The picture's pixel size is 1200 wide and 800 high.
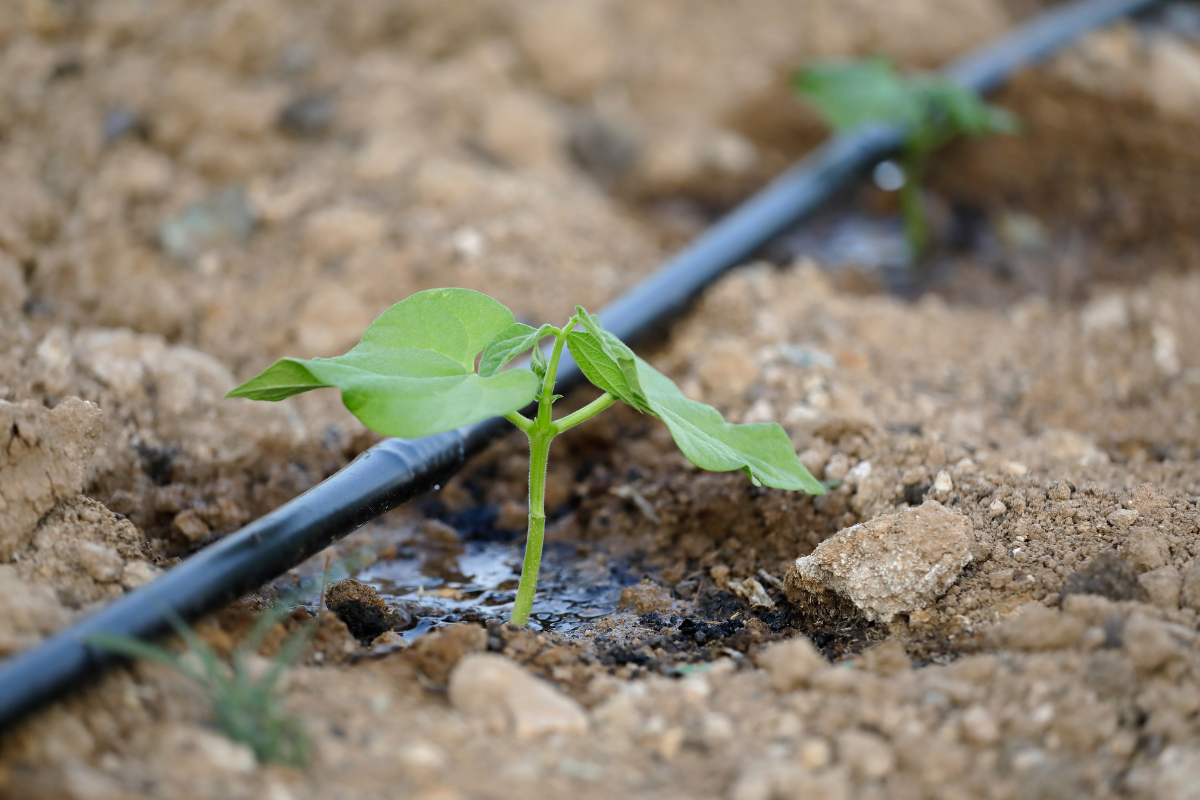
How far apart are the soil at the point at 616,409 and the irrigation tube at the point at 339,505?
6 centimetres

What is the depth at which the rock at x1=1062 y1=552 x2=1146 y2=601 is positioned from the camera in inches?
54.9

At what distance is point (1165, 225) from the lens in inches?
127

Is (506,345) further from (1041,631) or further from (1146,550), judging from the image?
(1146,550)

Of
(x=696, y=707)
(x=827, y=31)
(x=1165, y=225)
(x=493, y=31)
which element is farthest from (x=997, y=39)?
(x=696, y=707)

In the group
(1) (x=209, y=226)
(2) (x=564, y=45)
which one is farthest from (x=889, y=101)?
(1) (x=209, y=226)

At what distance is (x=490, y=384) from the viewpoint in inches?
52.7

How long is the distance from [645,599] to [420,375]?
65cm

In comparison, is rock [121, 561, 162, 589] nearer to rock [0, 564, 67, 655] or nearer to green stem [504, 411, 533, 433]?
rock [0, 564, 67, 655]

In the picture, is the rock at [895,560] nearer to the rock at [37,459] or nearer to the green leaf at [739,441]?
the green leaf at [739,441]

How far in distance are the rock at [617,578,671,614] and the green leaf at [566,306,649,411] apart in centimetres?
44

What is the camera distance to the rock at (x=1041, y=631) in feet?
4.25

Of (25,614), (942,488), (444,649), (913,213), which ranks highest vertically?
(25,614)

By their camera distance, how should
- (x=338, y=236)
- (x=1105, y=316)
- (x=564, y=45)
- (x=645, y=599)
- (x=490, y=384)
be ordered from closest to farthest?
(x=490, y=384) → (x=645, y=599) → (x=338, y=236) → (x=1105, y=316) → (x=564, y=45)


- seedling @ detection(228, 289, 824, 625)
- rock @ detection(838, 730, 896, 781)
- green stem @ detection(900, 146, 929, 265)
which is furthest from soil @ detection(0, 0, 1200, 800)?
seedling @ detection(228, 289, 824, 625)
